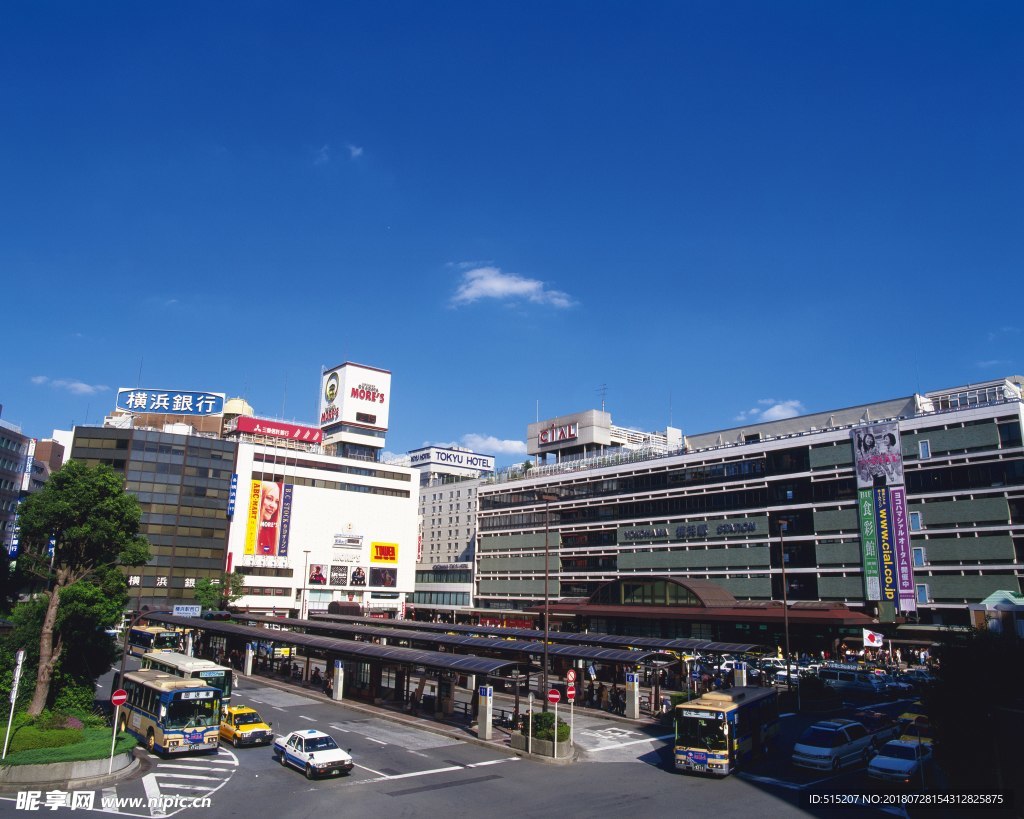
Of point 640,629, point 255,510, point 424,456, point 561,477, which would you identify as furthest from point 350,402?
point 424,456

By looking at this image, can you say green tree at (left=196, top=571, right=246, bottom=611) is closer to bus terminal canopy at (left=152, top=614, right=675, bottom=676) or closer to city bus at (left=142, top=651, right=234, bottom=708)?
bus terminal canopy at (left=152, top=614, right=675, bottom=676)

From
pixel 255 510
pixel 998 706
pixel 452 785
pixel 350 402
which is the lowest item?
pixel 452 785

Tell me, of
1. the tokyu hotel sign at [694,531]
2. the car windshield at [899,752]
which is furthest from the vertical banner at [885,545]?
the car windshield at [899,752]

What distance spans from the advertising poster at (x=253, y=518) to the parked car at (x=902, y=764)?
307 feet

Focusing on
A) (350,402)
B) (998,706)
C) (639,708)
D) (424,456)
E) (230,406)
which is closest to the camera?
(998,706)

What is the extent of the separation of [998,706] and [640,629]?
65.8m

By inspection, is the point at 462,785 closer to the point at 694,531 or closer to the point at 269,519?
the point at 694,531

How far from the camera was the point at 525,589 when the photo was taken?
109500mm

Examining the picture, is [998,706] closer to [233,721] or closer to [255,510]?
[233,721]

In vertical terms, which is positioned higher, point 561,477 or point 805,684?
point 561,477

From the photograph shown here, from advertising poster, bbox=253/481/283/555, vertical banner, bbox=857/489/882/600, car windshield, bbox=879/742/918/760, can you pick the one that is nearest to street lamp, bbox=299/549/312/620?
advertising poster, bbox=253/481/283/555

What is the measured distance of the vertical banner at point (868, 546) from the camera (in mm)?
72500

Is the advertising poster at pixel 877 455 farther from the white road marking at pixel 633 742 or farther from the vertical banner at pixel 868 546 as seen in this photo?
the white road marking at pixel 633 742

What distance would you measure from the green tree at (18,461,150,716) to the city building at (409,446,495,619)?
85.0 m
